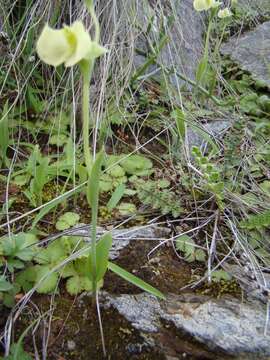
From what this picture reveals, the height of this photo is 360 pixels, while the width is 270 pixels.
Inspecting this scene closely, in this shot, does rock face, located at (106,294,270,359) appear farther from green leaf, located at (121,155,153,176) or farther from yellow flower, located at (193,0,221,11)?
yellow flower, located at (193,0,221,11)

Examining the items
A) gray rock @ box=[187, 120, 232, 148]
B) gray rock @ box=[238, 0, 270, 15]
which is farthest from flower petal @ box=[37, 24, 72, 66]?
gray rock @ box=[238, 0, 270, 15]

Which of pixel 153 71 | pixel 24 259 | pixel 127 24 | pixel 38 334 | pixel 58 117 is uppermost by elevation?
pixel 127 24

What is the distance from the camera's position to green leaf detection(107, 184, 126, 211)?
4.37 ft

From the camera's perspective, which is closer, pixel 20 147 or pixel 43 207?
pixel 43 207

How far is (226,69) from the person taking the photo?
2250mm

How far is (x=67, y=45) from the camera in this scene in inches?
31.5

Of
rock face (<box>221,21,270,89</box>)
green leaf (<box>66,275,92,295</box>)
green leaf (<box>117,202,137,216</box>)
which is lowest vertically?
green leaf (<box>66,275,92,295</box>)

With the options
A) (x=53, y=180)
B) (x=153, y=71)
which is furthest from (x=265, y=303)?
(x=153, y=71)

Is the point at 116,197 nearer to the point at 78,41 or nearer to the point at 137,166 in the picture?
the point at 137,166

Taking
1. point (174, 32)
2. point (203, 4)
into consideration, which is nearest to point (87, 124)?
point (203, 4)

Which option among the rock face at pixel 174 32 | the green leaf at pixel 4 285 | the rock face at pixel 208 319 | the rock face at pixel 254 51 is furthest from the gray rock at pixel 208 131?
the green leaf at pixel 4 285

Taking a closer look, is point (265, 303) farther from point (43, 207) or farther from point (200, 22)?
point (200, 22)

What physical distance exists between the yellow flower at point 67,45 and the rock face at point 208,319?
521 mm

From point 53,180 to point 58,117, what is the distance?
266 millimetres
